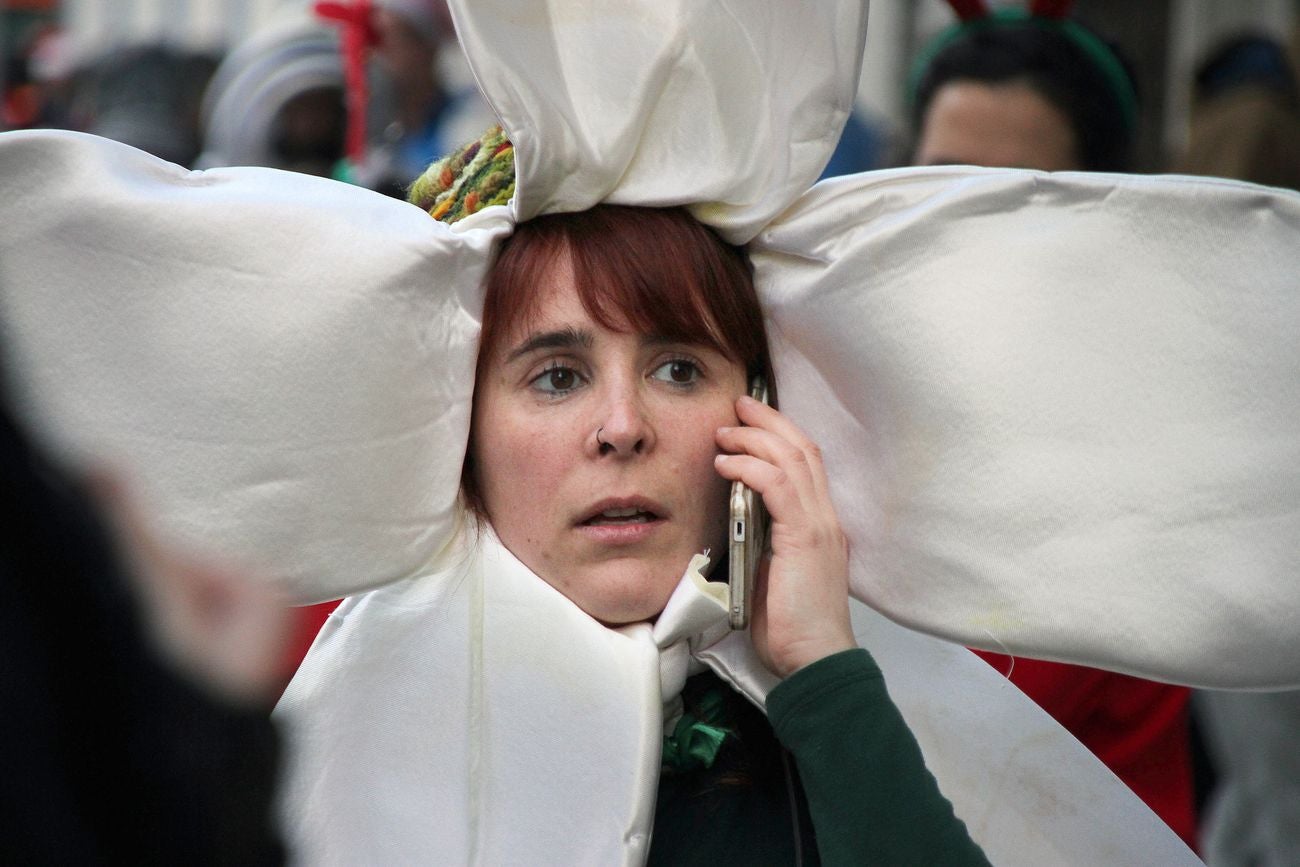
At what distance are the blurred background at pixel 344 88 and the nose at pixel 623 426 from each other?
765 mm

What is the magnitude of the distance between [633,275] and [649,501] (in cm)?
28

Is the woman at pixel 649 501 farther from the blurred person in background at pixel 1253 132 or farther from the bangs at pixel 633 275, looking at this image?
the blurred person in background at pixel 1253 132

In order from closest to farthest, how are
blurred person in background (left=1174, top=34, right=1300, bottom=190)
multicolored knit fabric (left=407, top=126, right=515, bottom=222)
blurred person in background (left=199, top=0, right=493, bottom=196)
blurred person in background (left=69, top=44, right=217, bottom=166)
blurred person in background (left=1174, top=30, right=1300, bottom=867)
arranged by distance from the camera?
multicolored knit fabric (left=407, top=126, right=515, bottom=222) < blurred person in background (left=1174, top=30, right=1300, bottom=867) < blurred person in background (left=1174, top=34, right=1300, bottom=190) < blurred person in background (left=199, top=0, right=493, bottom=196) < blurred person in background (left=69, top=44, right=217, bottom=166)

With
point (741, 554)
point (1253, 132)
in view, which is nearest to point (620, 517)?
point (741, 554)

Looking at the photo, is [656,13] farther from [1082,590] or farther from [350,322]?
[1082,590]

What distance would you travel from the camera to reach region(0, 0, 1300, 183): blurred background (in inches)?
158

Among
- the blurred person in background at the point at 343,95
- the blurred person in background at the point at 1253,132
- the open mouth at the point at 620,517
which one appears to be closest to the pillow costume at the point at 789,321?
the open mouth at the point at 620,517

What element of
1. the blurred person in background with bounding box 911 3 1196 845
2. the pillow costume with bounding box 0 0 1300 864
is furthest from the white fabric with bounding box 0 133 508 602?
the blurred person in background with bounding box 911 3 1196 845

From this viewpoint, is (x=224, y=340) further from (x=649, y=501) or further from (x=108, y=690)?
(x=108, y=690)

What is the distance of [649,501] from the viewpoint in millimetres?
1894

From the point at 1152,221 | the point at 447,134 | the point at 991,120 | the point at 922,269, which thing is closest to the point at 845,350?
the point at 922,269

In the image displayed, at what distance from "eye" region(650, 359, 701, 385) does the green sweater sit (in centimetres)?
40

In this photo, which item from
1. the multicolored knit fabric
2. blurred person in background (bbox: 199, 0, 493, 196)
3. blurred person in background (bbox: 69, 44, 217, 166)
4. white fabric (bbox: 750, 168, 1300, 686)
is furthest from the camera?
blurred person in background (bbox: 69, 44, 217, 166)

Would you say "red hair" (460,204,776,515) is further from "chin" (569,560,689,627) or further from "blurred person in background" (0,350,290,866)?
"blurred person in background" (0,350,290,866)
